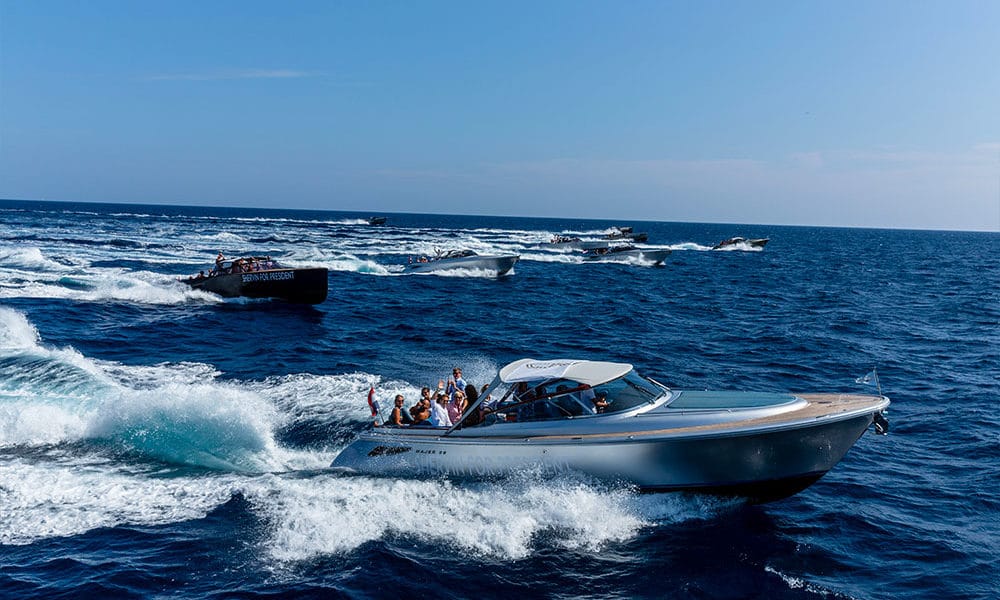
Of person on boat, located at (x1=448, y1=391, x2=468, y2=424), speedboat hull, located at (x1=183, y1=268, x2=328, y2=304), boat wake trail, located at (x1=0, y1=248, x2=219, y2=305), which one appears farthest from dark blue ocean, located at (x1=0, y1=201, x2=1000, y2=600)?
boat wake trail, located at (x1=0, y1=248, x2=219, y2=305)

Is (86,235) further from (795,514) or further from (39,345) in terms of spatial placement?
(795,514)

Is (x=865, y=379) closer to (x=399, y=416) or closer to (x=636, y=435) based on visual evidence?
(x=636, y=435)

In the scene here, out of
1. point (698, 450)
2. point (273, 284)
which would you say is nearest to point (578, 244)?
point (273, 284)

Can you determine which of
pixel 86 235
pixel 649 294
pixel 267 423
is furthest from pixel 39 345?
pixel 86 235

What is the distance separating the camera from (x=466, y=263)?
5206 cm

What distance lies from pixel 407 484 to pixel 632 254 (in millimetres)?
55880

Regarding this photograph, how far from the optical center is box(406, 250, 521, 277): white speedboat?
51281 millimetres

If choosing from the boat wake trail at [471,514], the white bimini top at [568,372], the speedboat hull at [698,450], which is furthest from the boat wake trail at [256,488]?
the white bimini top at [568,372]

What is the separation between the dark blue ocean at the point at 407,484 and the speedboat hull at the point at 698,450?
362 mm

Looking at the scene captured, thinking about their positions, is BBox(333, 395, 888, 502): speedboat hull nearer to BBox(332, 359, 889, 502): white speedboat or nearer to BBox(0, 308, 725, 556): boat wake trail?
BBox(332, 359, 889, 502): white speedboat

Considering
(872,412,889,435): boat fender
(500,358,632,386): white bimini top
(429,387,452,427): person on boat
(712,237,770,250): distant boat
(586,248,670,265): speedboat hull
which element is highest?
(712,237,770,250): distant boat

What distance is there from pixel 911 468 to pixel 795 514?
395 cm

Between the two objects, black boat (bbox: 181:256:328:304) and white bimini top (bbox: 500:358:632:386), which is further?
black boat (bbox: 181:256:328:304)

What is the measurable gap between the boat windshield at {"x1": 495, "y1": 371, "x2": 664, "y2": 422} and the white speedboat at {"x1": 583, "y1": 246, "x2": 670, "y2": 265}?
53146 millimetres
